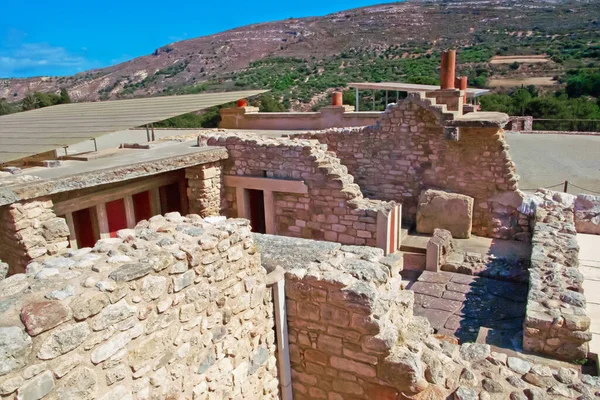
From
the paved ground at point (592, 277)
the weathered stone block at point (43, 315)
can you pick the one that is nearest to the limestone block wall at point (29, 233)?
the weathered stone block at point (43, 315)

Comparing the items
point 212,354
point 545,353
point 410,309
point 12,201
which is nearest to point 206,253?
point 212,354

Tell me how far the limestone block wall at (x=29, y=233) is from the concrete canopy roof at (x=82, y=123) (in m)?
1.66

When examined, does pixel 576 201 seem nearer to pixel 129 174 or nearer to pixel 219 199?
pixel 219 199

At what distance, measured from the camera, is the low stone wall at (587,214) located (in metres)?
10.1

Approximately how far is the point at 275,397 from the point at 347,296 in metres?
1.37

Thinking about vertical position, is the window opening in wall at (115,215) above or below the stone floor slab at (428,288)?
above

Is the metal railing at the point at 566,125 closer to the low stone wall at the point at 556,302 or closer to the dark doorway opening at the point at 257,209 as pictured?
the low stone wall at the point at 556,302

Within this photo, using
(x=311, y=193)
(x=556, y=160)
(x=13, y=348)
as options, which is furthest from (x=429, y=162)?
(x=13, y=348)

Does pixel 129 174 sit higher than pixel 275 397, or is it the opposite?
pixel 129 174

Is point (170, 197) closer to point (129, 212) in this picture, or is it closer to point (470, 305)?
point (129, 212)

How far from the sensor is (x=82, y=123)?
9.76 meters

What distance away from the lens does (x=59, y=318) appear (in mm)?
2426

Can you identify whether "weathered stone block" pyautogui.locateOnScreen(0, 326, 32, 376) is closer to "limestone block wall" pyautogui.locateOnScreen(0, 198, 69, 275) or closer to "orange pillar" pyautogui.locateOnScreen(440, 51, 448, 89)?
"limestone block wall" pyautogui.locateOnScreen(0, 198, 69, 275)

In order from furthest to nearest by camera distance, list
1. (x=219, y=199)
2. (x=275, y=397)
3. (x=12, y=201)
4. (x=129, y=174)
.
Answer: (x=219, y=199), (x=129, y=174), (x=12, y=201), (x=275, y=397)
